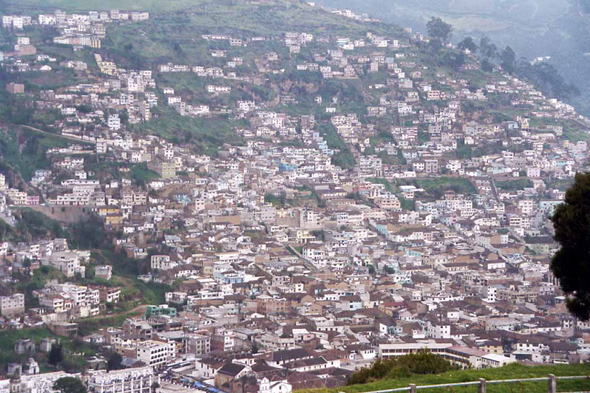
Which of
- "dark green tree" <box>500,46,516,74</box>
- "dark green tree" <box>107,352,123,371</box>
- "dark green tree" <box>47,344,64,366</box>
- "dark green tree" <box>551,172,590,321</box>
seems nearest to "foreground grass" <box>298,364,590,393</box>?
"dark green tree" <box>551,172,590,321</box>

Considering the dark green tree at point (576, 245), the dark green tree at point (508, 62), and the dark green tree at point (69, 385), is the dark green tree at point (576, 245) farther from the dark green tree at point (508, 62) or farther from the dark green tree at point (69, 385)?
the dark green tree at point (508, 62)


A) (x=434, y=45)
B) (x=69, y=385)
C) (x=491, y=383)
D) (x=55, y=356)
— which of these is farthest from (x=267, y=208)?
(x=434, y=45)

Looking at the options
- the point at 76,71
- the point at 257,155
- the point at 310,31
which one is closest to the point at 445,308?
the point at 257,155

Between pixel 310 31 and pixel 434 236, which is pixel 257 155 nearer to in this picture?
pixel 434 236

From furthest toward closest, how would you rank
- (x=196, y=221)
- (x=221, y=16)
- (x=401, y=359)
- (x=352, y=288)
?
1. (x=221, y=16)
2. (x=196, y=221)
3. (x=352, y=288)
4. (x=401, y=359)

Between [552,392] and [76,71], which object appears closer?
[552,392]

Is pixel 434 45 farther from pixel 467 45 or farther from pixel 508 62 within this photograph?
pixel 508 62

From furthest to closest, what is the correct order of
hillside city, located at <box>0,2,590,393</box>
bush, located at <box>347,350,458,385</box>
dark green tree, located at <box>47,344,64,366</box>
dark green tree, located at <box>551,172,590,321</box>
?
hillside city, located at <box>0,2,590,393</box>
dark green tree, located at <box>47,344,64,366</box>
bush, located at <box>347,350,458,385</box>
dark green tree, located at <box>551,172,590,321</box>

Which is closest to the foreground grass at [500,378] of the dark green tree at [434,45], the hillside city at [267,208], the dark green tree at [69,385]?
the hillside city at [267,208]

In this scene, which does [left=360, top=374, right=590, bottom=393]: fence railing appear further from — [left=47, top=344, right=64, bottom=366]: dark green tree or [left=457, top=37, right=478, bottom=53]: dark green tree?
[left=457, top=37, right=478, bottom=53]: dark green tree
